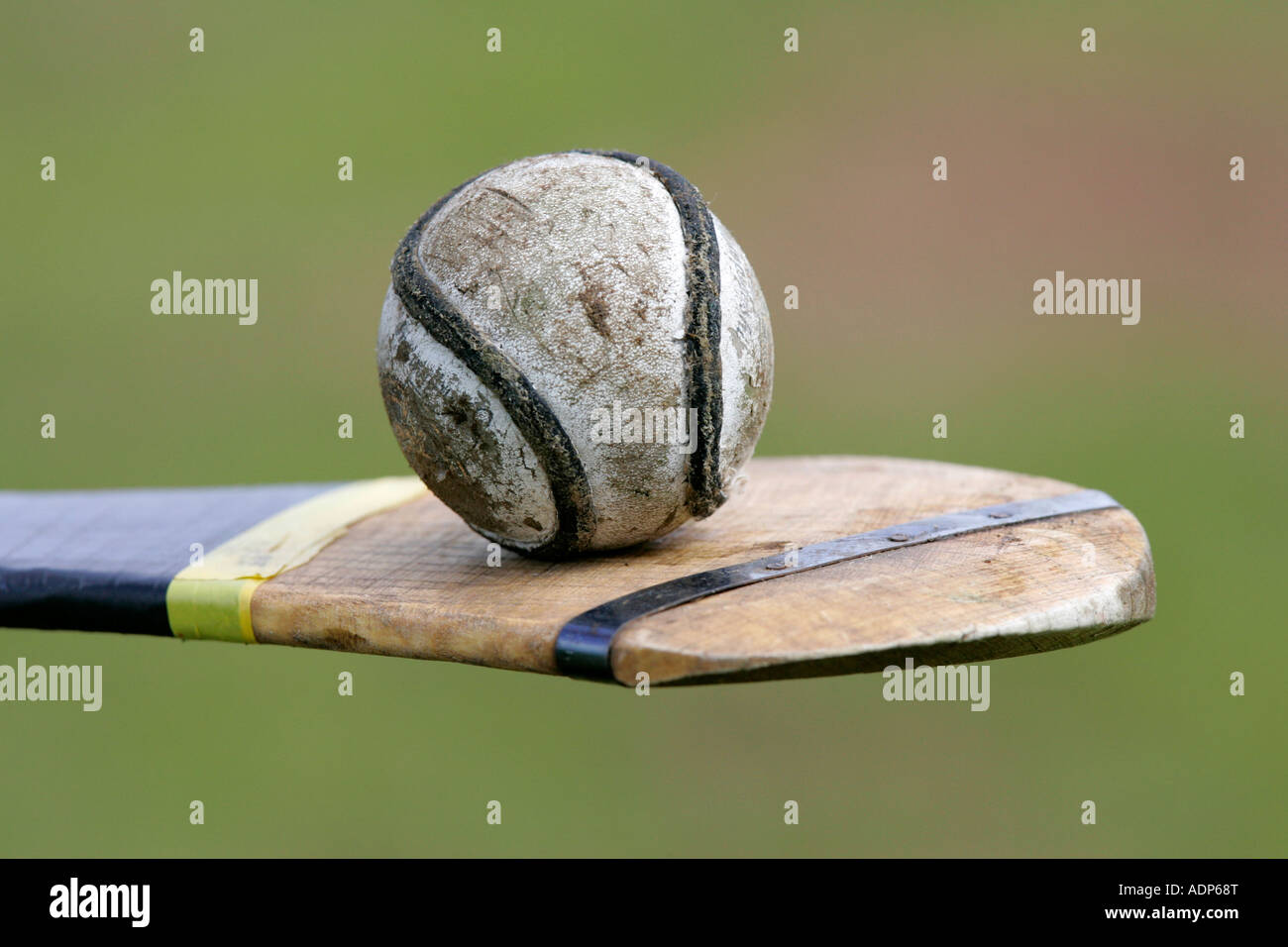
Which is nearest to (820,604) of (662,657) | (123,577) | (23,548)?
(662,657)

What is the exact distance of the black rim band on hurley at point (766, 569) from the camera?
8.60ft

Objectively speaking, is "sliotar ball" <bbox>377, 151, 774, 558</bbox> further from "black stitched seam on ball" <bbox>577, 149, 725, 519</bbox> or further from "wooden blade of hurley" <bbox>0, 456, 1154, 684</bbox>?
"wooden blade of hurley" <bbox>0, 456, 1154, 684</bbox>

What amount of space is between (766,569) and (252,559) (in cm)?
127

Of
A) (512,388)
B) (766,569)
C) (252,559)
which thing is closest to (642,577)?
(766,569)

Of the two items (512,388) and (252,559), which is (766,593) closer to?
(512,388)

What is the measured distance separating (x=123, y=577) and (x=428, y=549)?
0.71 m

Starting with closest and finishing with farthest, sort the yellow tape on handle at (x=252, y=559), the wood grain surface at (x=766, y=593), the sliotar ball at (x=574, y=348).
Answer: the wood grain surface at (x=766, y=593) → the sliotar ball at (x=574, y=348) → the yellow tape on handle at (x=252, y=559)

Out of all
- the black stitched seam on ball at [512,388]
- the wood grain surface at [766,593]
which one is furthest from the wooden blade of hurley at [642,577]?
the black stitched seam on ball at [512,388]

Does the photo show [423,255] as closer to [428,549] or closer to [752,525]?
[428,549]

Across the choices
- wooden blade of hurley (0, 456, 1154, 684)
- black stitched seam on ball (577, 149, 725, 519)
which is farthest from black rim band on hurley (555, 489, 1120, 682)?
black stitched seam on ball (577, 149, 725, 519)

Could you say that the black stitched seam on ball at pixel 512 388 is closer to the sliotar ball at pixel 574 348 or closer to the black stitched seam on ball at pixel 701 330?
the sliotar ball at pixel 574 348

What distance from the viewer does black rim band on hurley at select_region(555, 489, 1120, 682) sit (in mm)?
2621

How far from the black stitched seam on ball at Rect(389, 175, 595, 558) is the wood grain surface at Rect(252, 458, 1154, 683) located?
170 mm

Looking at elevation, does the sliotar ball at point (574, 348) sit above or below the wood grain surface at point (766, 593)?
above
